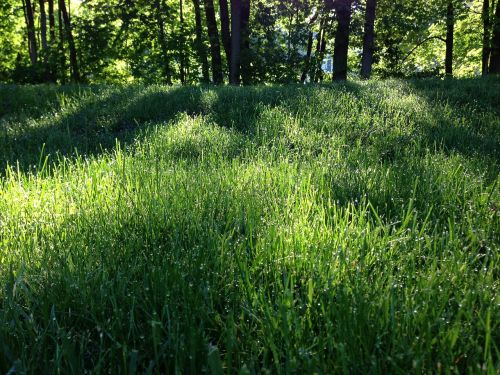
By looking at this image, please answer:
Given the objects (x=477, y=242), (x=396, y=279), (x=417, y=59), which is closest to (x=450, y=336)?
(x=396, y=279)

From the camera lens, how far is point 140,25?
Answer: 17.2m

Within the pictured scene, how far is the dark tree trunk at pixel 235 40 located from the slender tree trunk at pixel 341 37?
10.5 feet

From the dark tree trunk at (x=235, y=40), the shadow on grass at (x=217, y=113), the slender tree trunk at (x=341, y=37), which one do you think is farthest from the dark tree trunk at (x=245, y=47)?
the shadow on grass at (x=217, y=113)

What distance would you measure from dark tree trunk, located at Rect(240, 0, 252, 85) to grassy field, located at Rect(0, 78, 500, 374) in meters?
11.1

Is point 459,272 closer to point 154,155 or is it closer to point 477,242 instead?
point 477,242

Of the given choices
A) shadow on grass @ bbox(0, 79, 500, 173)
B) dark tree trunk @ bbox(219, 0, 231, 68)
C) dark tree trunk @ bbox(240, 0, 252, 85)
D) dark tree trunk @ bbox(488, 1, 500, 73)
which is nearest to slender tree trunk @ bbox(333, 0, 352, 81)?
dark tree trunk @ bbox(240, 0, 252, 85)

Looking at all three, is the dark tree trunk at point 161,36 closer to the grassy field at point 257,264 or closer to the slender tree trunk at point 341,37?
the slender tree trunk at point 341,37

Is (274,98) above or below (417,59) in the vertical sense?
below

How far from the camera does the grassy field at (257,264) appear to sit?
1.42 m

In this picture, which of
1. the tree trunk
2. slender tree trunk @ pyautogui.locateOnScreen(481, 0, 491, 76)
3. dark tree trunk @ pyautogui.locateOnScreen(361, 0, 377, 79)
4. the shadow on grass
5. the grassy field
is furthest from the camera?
the tree trunk

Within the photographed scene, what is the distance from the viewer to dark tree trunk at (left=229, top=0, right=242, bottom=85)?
565 inches

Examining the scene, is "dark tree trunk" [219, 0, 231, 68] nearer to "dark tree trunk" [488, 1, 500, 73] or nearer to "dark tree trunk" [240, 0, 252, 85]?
"dark tree trunk" [240, 0, 252, 85]

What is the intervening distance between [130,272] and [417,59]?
3331cm

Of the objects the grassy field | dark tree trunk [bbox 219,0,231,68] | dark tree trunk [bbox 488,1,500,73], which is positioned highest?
dark tree trunk [bbox 219,0,231,68]
